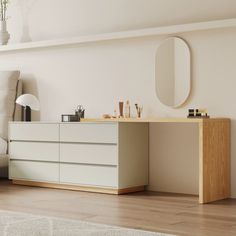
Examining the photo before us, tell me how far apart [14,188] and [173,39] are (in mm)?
2078

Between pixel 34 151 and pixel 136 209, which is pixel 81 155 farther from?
pixel 136 209

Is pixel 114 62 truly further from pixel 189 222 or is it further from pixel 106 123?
pixel 189 222

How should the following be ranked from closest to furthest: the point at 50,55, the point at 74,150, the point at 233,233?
the point at 233,233
the point at 74,150
the point at 50,55

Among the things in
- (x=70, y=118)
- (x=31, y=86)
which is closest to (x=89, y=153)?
(x=70, y=118)

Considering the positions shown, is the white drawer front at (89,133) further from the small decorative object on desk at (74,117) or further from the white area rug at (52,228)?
the white area rug at (52,228)

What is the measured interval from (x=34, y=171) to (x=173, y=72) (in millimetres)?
1684

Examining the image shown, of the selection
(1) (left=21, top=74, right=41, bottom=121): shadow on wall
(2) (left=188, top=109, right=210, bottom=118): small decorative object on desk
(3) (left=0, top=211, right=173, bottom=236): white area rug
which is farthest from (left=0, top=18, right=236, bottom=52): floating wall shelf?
(3) (left=0, top=211, right=173, bottom=236): white area rug

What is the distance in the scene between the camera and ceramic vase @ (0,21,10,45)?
21.2 ft

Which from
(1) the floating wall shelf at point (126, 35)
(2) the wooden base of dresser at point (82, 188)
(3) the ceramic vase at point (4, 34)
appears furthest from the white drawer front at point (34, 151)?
(3) the ceramic vase at point (4, 34)

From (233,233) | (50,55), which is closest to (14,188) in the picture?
(50,55)

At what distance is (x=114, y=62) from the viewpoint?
5.70m

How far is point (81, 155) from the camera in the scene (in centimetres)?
532

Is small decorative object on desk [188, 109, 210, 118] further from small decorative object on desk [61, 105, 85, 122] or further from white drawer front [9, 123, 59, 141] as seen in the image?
white drawer front [9, 123, 59, 141]

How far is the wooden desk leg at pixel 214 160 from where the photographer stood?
4621 millimetres
